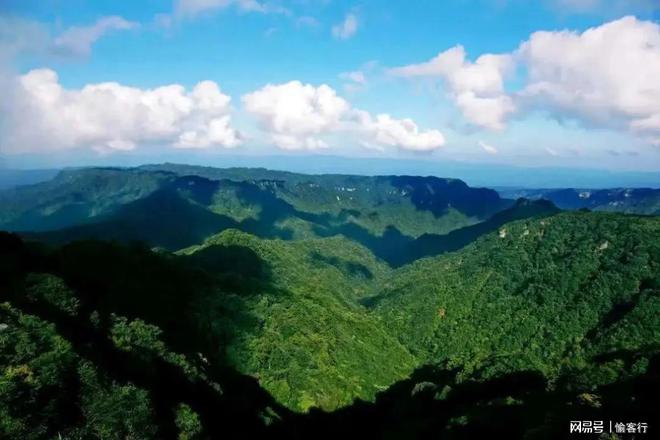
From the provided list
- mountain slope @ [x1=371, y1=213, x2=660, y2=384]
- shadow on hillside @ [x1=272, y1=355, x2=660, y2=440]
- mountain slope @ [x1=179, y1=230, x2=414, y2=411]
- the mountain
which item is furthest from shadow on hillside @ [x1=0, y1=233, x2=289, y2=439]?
mountain slope @ [x1=371, y1=213, x2=660, y2=384]

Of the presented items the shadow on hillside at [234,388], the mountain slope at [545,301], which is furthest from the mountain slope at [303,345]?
the mountain slope at [545,301]

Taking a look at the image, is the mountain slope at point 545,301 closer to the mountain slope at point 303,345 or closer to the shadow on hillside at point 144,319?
the mountain slope at point 303,345

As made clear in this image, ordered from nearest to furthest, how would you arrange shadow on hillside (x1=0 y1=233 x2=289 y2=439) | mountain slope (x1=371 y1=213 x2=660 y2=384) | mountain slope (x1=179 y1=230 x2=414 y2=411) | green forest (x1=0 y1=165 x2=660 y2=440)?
green forest (x1=0 y1=165 x2=660 y2=440) → shadow on hillside (x1=0 y1=233 x2=289 y2=439) → mountain slope (x1=179 y1=230 x2=414 y2=411) → mountain slope (x1=371 y1=213 x2=660 y2=384)

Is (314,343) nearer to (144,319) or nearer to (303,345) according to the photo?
(303,345)

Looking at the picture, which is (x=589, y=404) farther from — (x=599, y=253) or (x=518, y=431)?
(x=599, y=253)

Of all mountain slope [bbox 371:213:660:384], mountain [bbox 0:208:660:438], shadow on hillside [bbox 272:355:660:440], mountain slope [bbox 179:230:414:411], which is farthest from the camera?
mountain slope [bbox 371:213:660:384]

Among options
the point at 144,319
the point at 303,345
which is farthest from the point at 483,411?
the point at 144,319

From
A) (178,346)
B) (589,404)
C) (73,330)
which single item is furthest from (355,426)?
(73,330)

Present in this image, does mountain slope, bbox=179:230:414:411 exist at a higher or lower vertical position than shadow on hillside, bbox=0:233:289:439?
lower

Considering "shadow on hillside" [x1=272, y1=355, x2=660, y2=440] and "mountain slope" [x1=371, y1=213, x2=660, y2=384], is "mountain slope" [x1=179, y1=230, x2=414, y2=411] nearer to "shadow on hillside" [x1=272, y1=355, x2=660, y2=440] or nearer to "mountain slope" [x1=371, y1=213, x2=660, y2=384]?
"shadow on hillside" [x1=272, y1=355, x2=660, y2=440]

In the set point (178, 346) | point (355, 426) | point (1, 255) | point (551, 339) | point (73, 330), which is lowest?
point (355, 426)
